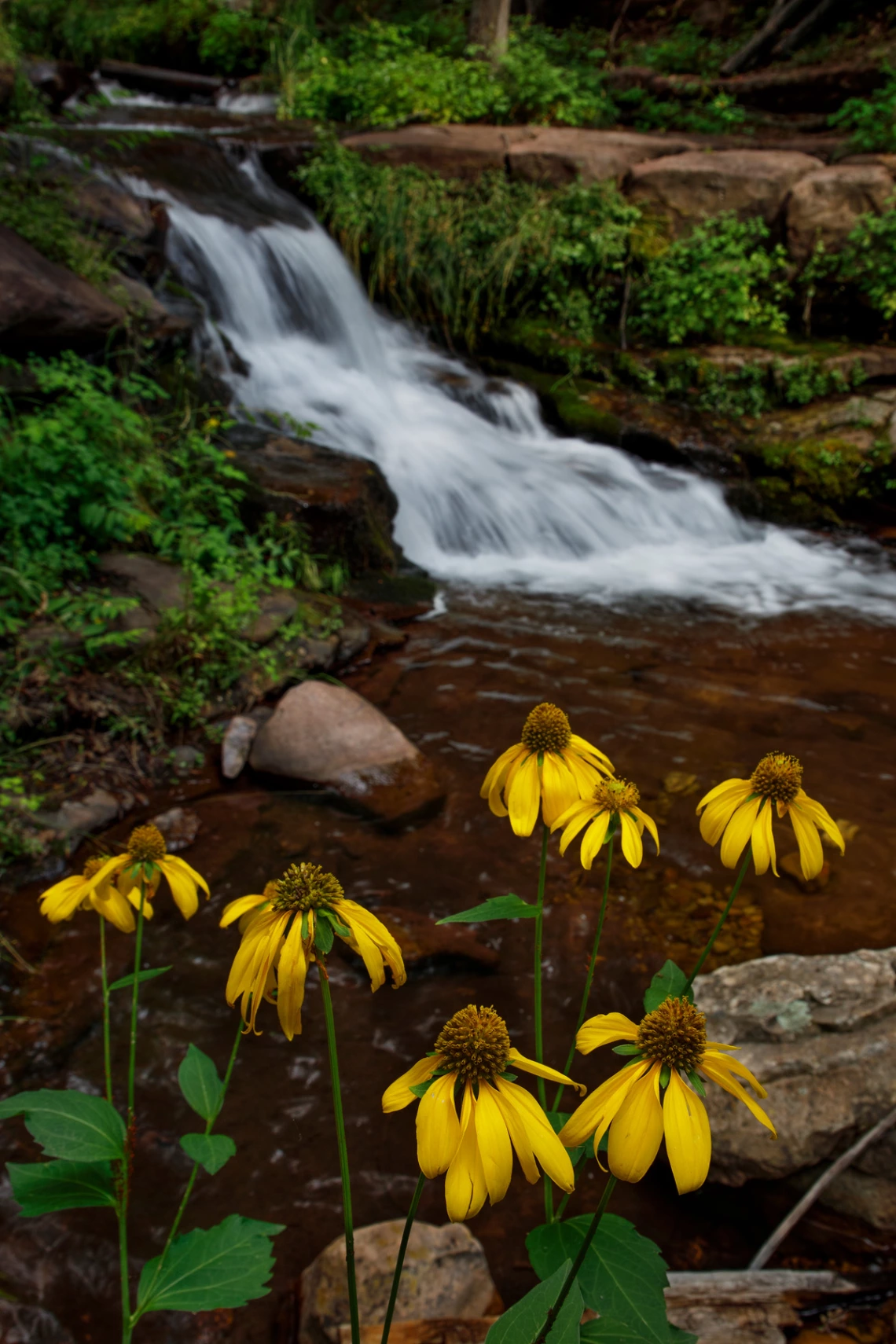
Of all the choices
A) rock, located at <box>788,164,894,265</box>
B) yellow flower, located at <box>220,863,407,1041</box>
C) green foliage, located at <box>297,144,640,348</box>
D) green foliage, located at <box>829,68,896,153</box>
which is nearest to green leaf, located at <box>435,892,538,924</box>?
yellow flower, located at <box>220,863,407,1041</box>

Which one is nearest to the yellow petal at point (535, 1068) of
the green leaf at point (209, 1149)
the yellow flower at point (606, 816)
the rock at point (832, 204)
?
the yellow flower at point (606, 816)

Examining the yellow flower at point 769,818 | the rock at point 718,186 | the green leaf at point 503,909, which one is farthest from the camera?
the rock at point 718,186

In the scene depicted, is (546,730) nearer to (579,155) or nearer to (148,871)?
(148,871)

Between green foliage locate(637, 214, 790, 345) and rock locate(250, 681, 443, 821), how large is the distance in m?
6.05

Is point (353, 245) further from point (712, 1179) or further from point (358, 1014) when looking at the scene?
point (712, 1179)

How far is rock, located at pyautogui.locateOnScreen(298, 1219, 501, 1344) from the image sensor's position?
5.37ft

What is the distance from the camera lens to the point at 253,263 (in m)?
7.62

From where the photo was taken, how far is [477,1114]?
2.53 ft

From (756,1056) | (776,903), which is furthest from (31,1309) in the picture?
(776,903)

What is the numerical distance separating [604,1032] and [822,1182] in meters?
1.51

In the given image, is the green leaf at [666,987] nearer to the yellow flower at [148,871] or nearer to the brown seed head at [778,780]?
the brown seed head at [778,780]

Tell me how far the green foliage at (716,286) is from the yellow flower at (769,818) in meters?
7.98

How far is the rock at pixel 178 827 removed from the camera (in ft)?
10.7

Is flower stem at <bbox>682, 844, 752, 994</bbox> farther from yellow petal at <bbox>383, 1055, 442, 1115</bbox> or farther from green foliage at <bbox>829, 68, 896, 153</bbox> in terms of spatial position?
green foliage at <bbox>829, 68, 896, 153</bbox>
